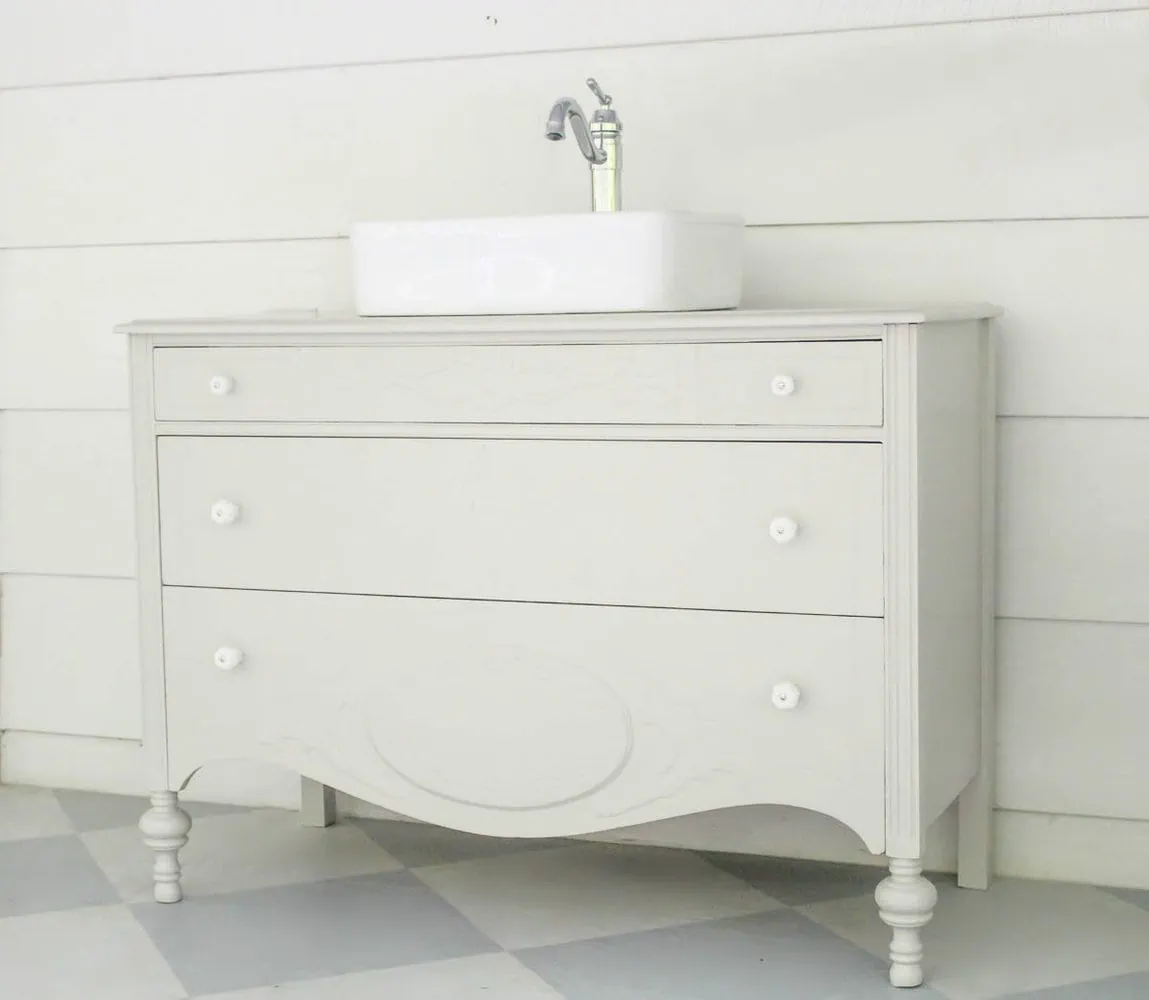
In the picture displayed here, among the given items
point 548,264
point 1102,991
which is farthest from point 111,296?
point 1102,991

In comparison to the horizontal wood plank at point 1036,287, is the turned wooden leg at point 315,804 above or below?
below

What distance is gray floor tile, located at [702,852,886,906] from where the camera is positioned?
1.94 m

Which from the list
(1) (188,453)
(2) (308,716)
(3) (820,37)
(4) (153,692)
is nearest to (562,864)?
(2) (308,716)

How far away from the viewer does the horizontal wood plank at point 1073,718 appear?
195cm

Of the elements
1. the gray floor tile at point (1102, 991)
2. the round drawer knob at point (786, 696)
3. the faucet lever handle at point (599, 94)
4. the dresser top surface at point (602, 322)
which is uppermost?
the faucet lever handle at point (599, 94)

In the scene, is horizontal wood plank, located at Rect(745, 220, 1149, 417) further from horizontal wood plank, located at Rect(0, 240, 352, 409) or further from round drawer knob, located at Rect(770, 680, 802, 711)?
horizontal wood plank, located at Rect(0, 240, 352, 409)

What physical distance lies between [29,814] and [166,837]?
54 cm

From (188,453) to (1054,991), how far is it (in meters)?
1.15

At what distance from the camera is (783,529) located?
159 centimetres

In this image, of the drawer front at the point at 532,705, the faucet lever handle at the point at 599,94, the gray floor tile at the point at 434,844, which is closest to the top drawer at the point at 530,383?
the drawer front at the point at 532,705

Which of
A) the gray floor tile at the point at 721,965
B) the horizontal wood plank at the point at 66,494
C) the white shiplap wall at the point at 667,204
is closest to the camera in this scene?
the gray floor tile at the point at 721,965

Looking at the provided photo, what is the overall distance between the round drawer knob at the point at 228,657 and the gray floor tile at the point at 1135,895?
1129 millimetres

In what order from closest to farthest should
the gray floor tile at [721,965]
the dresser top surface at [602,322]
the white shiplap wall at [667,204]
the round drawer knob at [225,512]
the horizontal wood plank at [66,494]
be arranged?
the dresser top surface at [602,322]
the gray floor tile at [721,965]
the round drawer knob at [225,512]
the white shiplap wall at [667,204]
the horizontal wood plank at [66,494]

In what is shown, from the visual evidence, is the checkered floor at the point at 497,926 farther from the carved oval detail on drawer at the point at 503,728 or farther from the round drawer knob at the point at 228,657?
the round drawer knob at the point at 228,657
